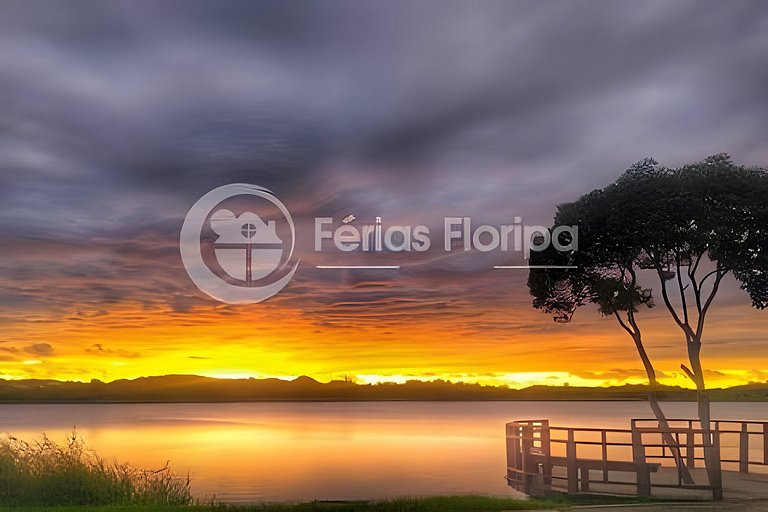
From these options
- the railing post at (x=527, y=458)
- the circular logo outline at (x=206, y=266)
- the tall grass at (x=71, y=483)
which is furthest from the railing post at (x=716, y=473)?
the circular logo outline at (x=206, y=266)

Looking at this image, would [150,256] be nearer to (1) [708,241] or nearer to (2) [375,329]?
(2) [375,329]

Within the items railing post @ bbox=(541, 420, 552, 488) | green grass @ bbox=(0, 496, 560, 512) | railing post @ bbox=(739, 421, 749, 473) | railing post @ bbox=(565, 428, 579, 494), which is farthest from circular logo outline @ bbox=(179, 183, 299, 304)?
railing post @ bbox=(739, 421, 749, 473)

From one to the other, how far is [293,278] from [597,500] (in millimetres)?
13290

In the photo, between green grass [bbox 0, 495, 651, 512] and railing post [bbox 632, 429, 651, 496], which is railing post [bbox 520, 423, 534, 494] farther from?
railing post [bbox 632, 429, 651, 496]

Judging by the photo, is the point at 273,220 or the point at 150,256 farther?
the point at 150,256

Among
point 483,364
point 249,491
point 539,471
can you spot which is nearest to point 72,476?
point 539,471

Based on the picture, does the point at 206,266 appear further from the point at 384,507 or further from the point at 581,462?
the point at 581,462

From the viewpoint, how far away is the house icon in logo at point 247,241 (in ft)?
81.4

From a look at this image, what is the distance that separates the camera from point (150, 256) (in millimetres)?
27844

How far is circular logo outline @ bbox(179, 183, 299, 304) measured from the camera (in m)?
24.8

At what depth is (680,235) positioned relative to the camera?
19234mm

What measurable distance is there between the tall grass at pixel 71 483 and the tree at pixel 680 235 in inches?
427

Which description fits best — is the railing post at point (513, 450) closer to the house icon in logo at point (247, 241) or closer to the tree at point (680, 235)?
the tree at point (680, 235)

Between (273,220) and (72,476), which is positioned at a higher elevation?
(273,220)
